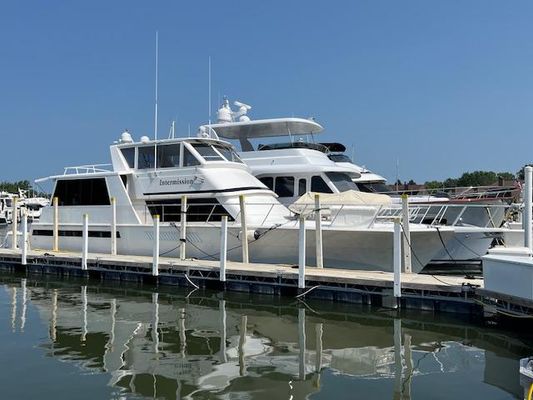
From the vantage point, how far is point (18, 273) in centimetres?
1670

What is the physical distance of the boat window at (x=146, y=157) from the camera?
16.0 meters

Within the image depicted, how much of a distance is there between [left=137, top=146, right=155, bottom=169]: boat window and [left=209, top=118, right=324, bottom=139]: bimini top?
4.20 meters

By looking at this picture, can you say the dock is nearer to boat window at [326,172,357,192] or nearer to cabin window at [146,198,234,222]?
cabin window at [146,198,234,222]

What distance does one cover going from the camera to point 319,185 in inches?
701

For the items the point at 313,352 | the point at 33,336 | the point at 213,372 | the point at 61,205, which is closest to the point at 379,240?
the point at 313,352

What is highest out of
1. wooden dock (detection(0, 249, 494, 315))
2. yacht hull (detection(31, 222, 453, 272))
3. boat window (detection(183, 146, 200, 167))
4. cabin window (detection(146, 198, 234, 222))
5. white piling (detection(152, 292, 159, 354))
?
boat window (detection(183, 146, 200, 167))

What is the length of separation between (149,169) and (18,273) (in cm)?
547

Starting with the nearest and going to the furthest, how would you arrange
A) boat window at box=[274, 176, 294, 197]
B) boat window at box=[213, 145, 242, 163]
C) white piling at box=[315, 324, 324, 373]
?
white piling at box=[315, 324, 324, 373]
boat window at box=[213, 145, 242, 163]
boat window at box=[274, 176, 294, 197]

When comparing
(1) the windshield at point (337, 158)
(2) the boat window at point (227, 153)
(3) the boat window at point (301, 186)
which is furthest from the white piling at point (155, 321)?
(1) the windshield at point (337, 158)

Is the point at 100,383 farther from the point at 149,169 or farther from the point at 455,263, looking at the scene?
the point at 455,263

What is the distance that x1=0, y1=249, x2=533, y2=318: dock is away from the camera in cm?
1013

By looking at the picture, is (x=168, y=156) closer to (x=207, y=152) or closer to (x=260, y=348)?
(x=207, y=152)

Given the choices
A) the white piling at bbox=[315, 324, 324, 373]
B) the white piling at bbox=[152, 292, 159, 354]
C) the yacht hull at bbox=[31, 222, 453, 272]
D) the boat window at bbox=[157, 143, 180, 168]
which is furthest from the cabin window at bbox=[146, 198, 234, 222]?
the white piling at bbox=[315, 324, 324, 373]

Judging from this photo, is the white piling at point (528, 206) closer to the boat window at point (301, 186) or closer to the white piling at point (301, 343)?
the white piling at point (301, 343)
